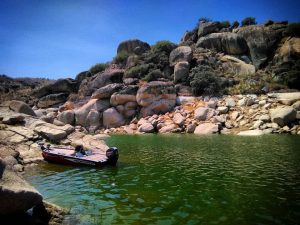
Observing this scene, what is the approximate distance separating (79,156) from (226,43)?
184ft

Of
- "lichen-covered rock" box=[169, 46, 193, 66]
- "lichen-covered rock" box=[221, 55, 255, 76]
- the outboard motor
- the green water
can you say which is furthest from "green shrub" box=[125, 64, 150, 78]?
the outboard motor

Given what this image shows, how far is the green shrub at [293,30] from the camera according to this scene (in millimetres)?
61688

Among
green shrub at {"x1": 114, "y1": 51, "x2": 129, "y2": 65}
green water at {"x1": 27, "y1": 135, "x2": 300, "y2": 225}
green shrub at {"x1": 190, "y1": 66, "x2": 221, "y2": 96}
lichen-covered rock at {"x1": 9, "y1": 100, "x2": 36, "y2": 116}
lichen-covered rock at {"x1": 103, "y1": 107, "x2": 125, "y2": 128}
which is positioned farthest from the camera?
green shrub at {"x1": 114, "y1": 51, "x2": 129, "y2": 65}

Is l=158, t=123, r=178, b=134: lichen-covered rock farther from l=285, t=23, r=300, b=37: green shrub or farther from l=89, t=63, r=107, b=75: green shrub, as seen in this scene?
l=285, t=23, r=300, b=37: green shrub

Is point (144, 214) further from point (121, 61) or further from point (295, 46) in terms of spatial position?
point (121, 61)

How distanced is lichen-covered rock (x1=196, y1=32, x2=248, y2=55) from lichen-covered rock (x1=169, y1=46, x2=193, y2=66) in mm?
9674

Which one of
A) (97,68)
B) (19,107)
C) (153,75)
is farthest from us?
(97,68)

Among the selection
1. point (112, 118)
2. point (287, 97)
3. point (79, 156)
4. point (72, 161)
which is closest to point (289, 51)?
point (287, 97)

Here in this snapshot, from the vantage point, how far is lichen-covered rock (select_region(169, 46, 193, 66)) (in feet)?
209

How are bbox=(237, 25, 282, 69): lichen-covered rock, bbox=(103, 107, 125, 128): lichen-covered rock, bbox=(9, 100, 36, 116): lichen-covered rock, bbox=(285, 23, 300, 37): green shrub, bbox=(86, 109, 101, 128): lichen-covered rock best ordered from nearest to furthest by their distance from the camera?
bbox=(9, 100, 36, 116): lichen-covered rock < bbox=(103, 107, 125, 128): lichen-covered rock < bbox=(86, 109, 101, 128): lichen-covered rock < bbox=(285, 23, 300, 37): green shrub < bbox=(237, 25, 282, 69): lichen-covered rock

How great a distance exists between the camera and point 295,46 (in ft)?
193

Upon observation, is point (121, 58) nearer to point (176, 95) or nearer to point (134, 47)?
point (134, 47)

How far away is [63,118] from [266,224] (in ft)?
182

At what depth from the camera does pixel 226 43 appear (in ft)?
227
